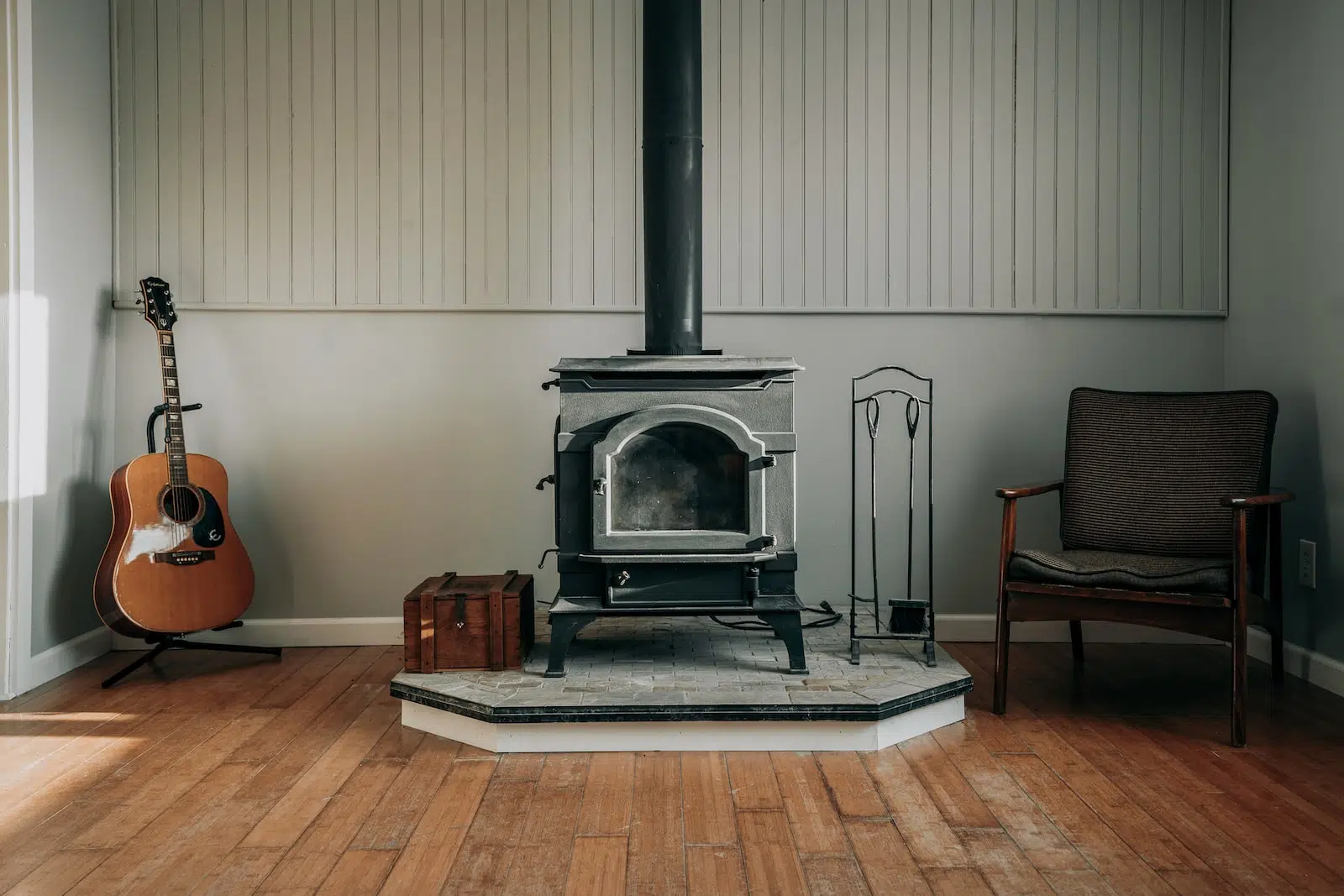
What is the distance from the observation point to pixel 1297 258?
3344 millimetres

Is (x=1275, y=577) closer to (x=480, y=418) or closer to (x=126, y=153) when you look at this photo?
(x=480, y=418)

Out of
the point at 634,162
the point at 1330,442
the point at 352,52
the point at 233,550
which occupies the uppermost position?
the point at 352,52

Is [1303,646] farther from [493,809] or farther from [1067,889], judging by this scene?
[493,809]

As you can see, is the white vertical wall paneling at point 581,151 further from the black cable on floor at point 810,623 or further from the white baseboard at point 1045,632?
the white baseboard at point 1045,632

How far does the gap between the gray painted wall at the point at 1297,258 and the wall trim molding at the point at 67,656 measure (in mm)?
4000

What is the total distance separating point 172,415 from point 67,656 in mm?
860

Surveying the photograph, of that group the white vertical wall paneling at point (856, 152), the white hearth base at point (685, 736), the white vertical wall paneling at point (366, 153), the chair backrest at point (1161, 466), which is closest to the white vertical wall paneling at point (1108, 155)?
the chair backrest at point (1161, 466)

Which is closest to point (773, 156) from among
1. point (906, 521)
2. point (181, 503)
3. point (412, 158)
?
point (412, 158)

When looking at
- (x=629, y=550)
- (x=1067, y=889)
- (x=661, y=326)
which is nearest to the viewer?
(x=1067, y=889)

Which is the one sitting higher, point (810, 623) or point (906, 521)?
point (906, 521)

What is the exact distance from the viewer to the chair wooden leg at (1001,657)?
288 cm

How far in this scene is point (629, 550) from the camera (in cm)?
284

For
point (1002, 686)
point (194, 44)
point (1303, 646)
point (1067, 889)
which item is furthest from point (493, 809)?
point (194, 44)

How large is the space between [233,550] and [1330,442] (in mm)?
3527
